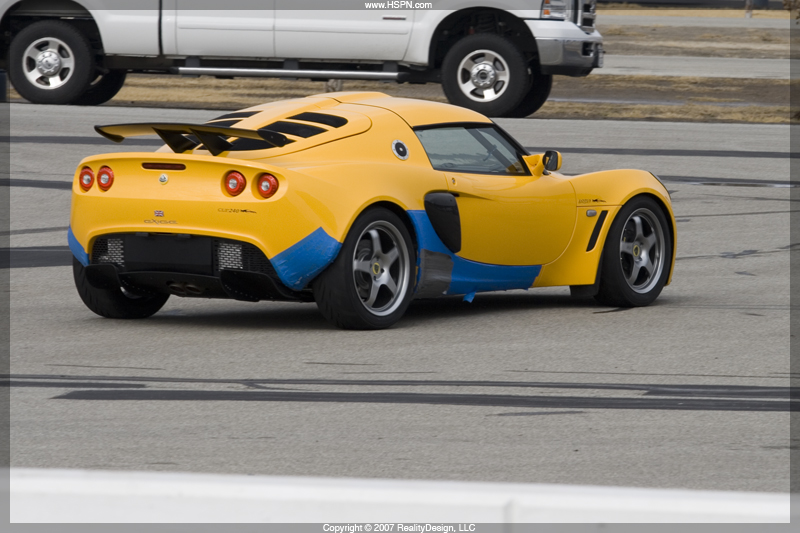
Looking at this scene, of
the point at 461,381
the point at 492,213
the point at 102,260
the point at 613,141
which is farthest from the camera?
the point at 613,141

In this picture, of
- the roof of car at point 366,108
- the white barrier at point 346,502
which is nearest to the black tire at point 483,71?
the roof of car at point 366,108

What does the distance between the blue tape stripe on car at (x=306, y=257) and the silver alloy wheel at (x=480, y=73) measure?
10795mm

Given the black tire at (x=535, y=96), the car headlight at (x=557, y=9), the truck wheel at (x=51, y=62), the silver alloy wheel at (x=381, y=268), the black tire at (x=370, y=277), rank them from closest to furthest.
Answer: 1. the black tire at (x=370, y=277)
2. the silver alloy wheel at (x=381, y=268)
3. the car headlight at (x=557, y=9)
4. the truck wheel at (x=51, y=62)
5. the black tire at (x=535, y=96)

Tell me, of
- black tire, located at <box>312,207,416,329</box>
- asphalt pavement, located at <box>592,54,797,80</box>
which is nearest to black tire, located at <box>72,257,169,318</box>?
black tire, located at <box>312,207,416,329</box>

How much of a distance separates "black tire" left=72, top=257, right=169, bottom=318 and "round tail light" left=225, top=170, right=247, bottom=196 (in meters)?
1.06

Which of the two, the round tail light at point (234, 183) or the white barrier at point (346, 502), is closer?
the white barrier at point (346, 502)

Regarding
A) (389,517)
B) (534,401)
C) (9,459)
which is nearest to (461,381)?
(534,401)

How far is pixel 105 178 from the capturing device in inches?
287

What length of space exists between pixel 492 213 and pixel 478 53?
390 inches

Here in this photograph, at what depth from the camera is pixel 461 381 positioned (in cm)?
603

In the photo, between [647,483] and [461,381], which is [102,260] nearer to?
[461,381]

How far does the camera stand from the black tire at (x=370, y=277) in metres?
6.98

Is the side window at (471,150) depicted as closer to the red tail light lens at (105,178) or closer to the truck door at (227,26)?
the red tail light lens at (105,178)
